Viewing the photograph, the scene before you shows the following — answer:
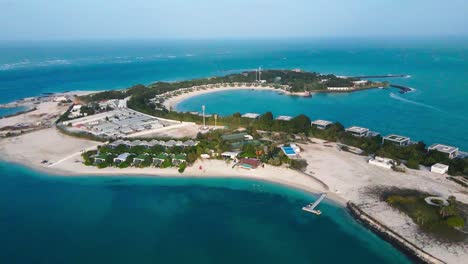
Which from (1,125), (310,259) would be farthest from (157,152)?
(1,125)

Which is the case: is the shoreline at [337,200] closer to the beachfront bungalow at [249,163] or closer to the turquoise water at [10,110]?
the beachfront bungalow at [249,163]

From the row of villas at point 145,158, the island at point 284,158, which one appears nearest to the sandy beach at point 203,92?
the island at point 284,158

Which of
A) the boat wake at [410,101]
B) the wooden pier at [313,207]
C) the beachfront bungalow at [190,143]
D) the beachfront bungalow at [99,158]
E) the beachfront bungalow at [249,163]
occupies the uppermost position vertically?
the boat wake at [410,101]

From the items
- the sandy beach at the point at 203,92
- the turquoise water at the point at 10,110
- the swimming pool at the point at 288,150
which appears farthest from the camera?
the sandy beach at the point at 203,92

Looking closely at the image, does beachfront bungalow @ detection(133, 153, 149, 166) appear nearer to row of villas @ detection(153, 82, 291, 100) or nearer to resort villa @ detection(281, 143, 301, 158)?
resort villa @ detection(281, 143, 301, 158)

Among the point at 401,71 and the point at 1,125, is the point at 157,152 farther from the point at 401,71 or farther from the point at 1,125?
the point at 401,71

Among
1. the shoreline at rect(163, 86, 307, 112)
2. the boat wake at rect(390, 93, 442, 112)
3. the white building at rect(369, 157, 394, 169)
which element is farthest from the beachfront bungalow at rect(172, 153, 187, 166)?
the boat wake at rect(390, 93, 442, 112)
